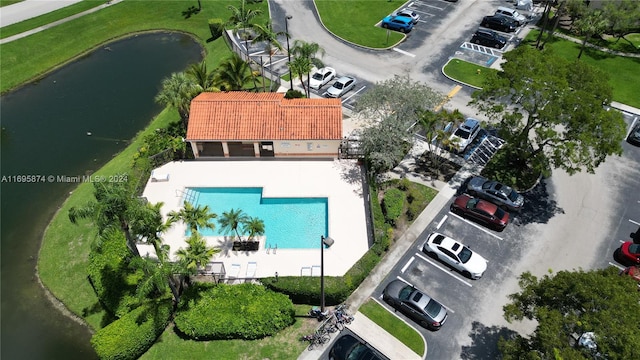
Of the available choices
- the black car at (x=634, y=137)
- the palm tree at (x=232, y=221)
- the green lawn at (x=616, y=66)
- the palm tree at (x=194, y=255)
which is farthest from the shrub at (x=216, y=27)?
the black car at (x=634, y=137)

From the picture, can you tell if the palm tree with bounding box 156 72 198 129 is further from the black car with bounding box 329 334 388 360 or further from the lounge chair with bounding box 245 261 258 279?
the black car with bounding box 329 334 388 360

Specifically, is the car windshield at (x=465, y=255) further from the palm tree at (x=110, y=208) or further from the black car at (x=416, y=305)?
the palm tree at (x=110, y=208)

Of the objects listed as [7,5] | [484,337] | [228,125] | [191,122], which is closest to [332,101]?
[228,125]

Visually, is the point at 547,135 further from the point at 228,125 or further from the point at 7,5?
the point at 7,5

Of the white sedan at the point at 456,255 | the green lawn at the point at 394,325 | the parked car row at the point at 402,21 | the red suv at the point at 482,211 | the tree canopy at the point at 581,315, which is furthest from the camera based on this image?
the parked car row at the point at 402,21

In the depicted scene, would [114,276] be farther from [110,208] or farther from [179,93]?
[179,93]

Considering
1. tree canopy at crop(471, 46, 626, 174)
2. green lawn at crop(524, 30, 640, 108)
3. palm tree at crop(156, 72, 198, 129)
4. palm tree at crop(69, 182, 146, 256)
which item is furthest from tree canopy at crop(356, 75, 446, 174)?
palm tree at crop(69, 182, 146, 256)
